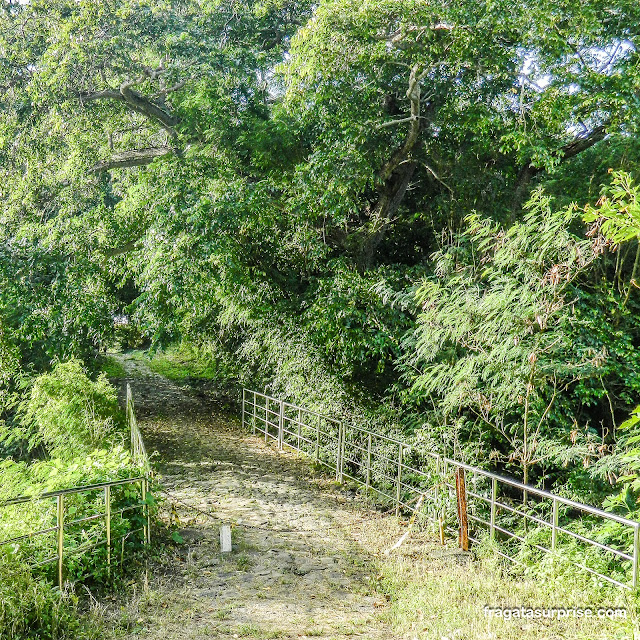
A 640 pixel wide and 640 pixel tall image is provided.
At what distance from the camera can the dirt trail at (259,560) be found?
4.24 m

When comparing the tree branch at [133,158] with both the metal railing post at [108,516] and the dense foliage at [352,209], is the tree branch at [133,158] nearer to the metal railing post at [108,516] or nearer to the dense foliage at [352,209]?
the dense foliage at [352,209]

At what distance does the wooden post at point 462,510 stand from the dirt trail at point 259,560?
0.96m

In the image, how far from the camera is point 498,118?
833 cm

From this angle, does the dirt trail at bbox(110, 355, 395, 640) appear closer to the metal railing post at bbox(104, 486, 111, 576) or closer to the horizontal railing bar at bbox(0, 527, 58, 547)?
the metal railing post at bbox(104, 486, 111, 576)

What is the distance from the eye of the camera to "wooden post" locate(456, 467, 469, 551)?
5.66m

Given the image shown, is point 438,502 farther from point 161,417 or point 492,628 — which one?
point 161,417

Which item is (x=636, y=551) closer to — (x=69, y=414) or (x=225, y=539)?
(x=225, y=539)

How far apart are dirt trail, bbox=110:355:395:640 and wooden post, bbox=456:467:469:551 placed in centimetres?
96

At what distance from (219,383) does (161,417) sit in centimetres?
284

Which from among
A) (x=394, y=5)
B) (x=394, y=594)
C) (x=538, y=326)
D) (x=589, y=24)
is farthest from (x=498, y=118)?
(x=394, y=594)

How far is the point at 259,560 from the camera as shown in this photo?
18.3 ft

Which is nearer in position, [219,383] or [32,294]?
[32,294]

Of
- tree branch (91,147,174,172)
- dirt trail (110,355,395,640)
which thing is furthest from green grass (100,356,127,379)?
dirt trail (110,355,395,640)

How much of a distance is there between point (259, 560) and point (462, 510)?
6.83 ft
